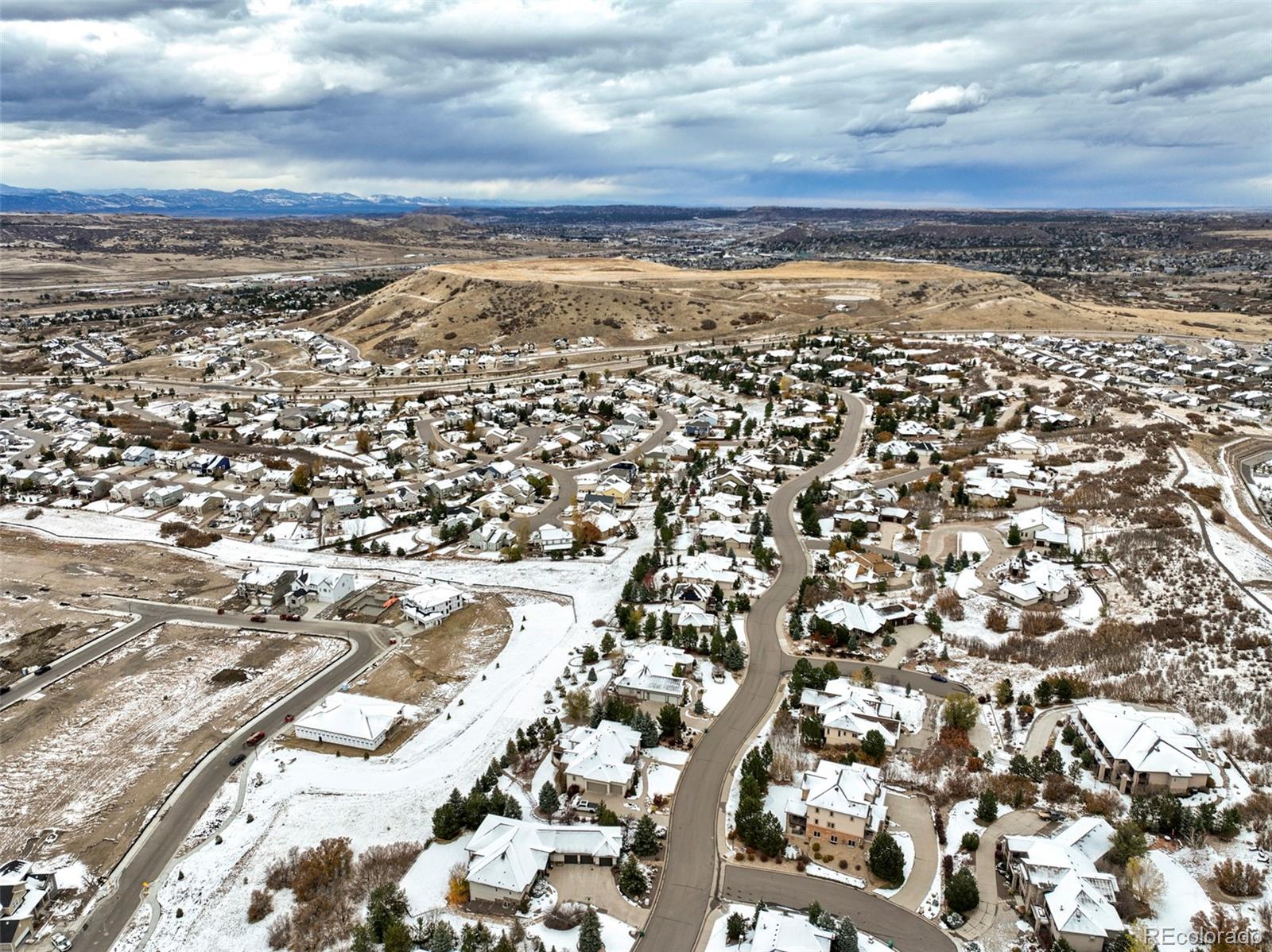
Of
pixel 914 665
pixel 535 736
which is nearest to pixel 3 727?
pixel 535 736

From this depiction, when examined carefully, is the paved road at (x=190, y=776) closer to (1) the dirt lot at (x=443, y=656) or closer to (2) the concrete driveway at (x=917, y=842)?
(1) the dirt lot at (x=443, y=656)

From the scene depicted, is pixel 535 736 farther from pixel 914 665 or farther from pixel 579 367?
pixel 579 367

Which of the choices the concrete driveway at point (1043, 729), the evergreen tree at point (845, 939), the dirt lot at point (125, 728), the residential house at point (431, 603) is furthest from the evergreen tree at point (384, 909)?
the concrete driveway at point (1043, 729)

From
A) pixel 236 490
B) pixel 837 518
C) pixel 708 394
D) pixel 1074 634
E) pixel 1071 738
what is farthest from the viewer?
pixel 708 394

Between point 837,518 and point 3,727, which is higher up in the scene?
point 837,518

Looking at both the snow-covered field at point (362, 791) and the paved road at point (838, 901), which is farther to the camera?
the snow-covered field at point (362, 791)

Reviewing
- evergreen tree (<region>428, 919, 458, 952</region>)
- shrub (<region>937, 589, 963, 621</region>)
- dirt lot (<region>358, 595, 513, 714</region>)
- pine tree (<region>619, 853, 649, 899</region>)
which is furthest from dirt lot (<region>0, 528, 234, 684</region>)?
shrub (<region>937, 589, 963, 621</region>)
